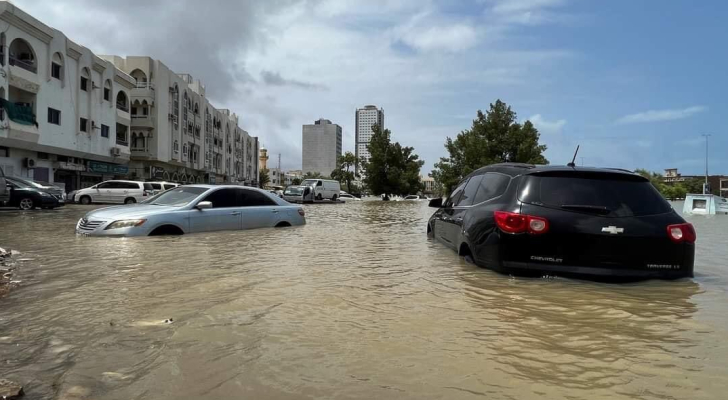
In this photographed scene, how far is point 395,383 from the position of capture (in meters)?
2.67

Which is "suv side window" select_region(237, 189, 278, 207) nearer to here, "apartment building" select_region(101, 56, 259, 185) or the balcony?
"apartment building" select_region(101, 56, 259, 185)

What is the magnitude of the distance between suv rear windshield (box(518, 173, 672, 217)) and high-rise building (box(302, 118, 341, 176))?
14957 centimetres

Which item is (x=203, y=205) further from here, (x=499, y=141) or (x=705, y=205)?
(x=499, y=141)

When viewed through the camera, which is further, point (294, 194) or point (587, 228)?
point (294, 194)

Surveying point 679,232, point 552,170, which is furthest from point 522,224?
point 679,232

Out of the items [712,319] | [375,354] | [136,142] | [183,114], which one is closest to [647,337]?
[712,319]

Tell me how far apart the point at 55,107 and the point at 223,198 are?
26850 millimetres

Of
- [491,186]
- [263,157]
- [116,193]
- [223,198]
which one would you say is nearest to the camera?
[491,186]

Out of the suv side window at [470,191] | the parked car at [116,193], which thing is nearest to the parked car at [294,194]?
the parked car at [116,193]

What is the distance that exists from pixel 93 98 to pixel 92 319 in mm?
36758

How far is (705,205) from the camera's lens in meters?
30.3

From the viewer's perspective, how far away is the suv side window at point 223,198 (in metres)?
10.4

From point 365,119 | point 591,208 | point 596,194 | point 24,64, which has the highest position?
point 365,119

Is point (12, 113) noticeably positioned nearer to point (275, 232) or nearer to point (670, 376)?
point (275, 232)
